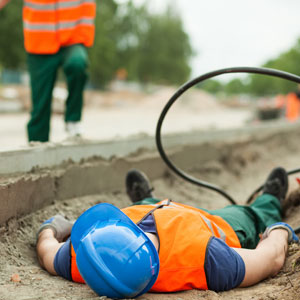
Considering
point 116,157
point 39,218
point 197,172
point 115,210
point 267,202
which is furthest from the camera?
point 197,172

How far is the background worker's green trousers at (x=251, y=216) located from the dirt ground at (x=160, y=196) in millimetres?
176

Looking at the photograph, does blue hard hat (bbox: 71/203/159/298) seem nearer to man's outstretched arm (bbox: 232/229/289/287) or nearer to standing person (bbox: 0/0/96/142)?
man's outstretched arm (bbox: 232/229/289/287)

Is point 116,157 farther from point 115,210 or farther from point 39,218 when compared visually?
point 115,210

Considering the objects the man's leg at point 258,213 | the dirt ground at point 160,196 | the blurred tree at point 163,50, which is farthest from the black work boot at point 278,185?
the blurred tree at point 163,50

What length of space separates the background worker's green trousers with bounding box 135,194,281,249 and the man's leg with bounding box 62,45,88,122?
1.59 metres

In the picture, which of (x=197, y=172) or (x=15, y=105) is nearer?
(x=197, y=172)

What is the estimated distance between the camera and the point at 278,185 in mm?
3400

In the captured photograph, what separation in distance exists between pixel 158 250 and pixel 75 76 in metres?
2.41

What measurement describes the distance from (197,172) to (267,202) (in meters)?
1.80

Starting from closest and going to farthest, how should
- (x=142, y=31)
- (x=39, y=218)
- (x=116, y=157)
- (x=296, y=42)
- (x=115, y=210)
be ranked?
(x=115, y=210)
(x=39, y=218)
(x=116, y=157)
(x=142, y=31)
(x=296, y=42)

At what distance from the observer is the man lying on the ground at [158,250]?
183cm

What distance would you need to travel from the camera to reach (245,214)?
300 cm

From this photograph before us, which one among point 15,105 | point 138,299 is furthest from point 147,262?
point 15,105

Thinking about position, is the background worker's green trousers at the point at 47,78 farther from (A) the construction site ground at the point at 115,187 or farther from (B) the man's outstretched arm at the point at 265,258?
(B) the man's outstretched arm at the point at 265,258
